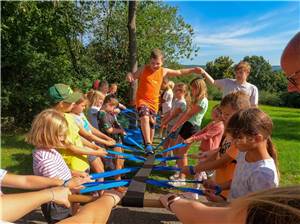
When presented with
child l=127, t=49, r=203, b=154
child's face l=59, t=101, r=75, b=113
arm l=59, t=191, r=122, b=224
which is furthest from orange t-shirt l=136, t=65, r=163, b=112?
arm l=59, t=191, r=122, b=224

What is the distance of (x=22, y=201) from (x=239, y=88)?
3.55m

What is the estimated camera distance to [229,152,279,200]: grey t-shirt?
6.54 ft

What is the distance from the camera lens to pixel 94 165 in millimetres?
3836

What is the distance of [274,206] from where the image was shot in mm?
824

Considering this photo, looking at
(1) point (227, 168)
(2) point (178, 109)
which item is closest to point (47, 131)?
(1) point (227, 168)

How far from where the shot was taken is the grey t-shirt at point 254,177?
6.54 ft

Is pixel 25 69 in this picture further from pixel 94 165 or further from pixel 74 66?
pixel 94 165

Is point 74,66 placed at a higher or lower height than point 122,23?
lower

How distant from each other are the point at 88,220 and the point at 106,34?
1284 centimetres

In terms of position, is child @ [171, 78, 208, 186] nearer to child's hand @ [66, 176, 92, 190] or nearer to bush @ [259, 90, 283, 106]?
child's hand @ [66, 176, 92, 190]

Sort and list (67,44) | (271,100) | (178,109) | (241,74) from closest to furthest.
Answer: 1. (241,74)
2. (178,109)
3. (67,44)
4. (271,100)

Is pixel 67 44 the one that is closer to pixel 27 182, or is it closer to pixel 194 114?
pixel 194 114

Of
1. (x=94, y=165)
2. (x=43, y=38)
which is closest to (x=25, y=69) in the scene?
(x=43, y=38)

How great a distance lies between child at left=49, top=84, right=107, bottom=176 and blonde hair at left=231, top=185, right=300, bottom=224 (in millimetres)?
2169
